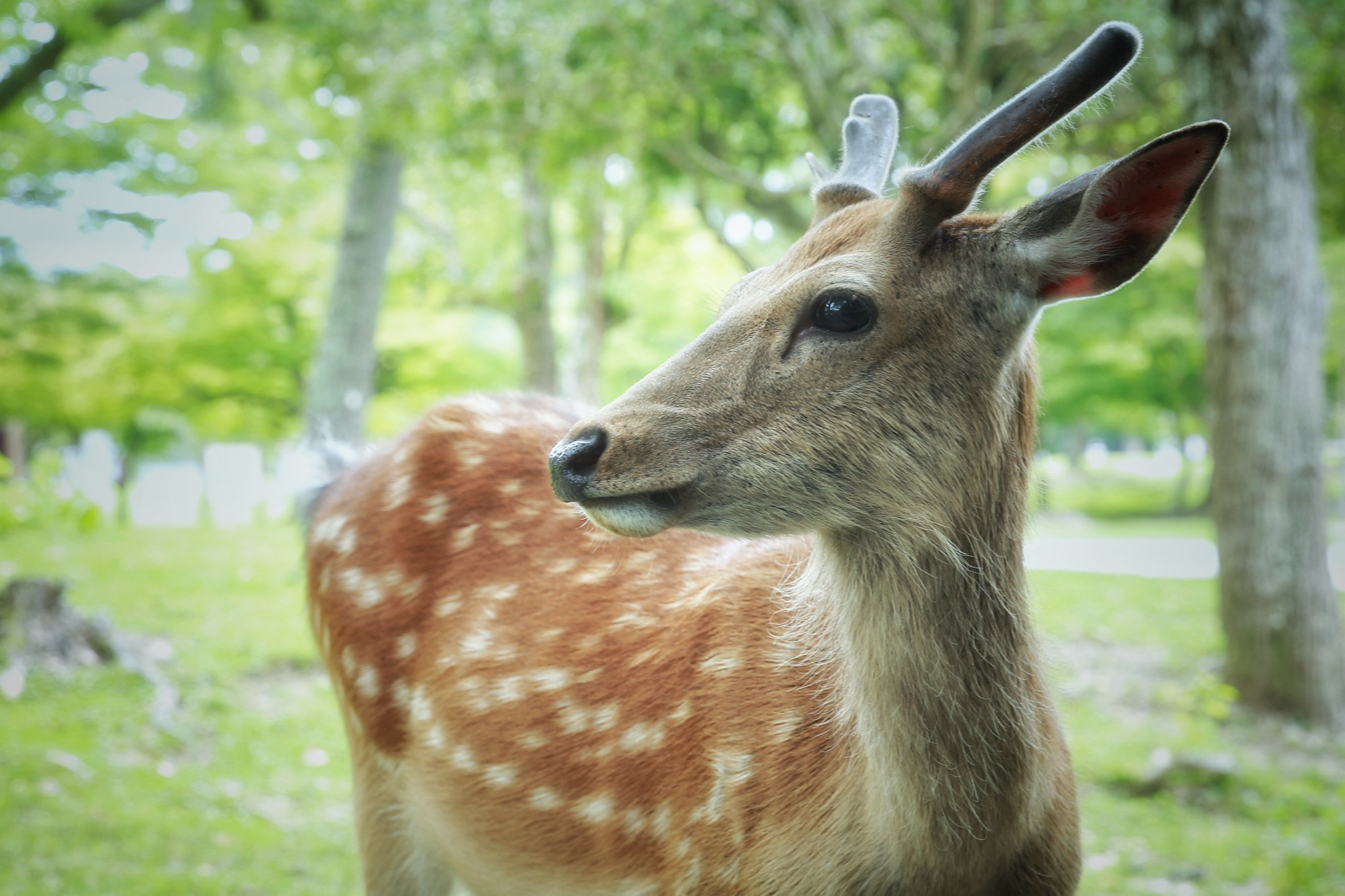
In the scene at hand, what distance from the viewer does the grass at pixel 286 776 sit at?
171 inches

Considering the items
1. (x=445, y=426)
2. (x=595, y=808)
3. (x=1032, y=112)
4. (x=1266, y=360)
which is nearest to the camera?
(x=1032, y=112)

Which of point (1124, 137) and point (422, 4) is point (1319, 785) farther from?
point (422, 4)

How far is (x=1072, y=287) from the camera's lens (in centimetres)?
188

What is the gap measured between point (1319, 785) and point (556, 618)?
4.89 m

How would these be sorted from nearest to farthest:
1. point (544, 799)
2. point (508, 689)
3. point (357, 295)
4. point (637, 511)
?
point (637, 511) < point (544, 799) < point (508, 689) < point (357, 295)

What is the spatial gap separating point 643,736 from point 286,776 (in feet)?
13.0

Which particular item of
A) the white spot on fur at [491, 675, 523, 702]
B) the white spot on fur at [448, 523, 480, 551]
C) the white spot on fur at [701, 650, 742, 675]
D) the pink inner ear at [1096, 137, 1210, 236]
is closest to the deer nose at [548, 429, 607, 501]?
the white spot on fur at [701, 650, 742, 675]

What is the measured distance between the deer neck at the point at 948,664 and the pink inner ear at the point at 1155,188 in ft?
1.59

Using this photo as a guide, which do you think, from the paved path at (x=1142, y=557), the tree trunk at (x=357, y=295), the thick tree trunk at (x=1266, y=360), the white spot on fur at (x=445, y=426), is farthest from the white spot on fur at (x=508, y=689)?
the paved path at (x=1142, y=557)

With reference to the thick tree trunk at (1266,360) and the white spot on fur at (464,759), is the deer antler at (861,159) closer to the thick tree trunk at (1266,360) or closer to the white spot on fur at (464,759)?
the white spot on fur at (464,759)

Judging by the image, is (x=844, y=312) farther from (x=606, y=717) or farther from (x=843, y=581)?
(x=606, y=717)

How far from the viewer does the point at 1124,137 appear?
27.7 ft

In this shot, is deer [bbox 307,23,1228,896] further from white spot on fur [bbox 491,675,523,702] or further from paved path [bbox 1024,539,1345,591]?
paved path [bbox 1024,539,1345,591]

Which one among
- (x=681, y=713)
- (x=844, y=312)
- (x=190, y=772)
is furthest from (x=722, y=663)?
(x=190, y=772)
